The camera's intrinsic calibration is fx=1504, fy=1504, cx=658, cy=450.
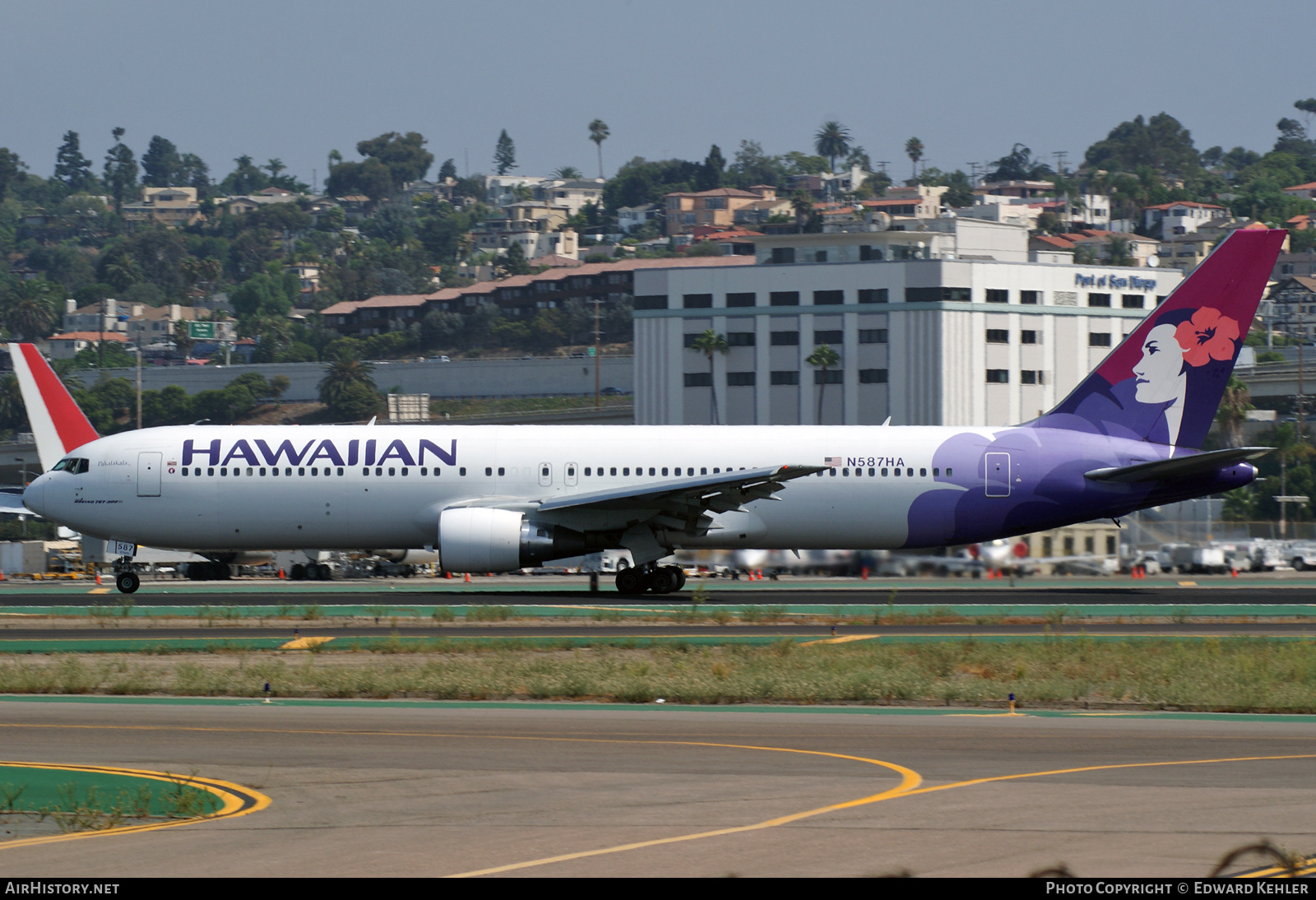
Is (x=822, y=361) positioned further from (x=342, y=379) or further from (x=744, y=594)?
(x=744, y=594)

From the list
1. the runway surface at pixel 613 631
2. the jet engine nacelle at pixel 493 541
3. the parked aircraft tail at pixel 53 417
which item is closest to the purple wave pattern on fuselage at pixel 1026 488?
the runway surface at pixel 613 631

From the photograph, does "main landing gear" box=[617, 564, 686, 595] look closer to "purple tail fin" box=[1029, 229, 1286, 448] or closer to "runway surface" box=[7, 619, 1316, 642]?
"runway surface" box=[7, 619, 1316, 642]

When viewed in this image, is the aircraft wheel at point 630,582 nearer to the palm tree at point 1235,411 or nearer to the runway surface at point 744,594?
the runway surface at point 744,594

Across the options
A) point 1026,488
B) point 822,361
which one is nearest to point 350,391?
point 822,361

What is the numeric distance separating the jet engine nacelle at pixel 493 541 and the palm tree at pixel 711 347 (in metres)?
77.2

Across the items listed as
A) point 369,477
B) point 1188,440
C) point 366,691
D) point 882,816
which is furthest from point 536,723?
point 1188,440

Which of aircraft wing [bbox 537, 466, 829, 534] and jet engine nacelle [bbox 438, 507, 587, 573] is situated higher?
aircraft wing [bbox 537, 466, 829, 534]

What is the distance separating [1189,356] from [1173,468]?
335cm

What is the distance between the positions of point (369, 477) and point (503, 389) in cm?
11174

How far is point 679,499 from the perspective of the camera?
35281mm

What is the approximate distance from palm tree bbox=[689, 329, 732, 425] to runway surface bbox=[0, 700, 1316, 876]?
94.6 metres

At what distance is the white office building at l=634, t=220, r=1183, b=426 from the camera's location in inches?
4336

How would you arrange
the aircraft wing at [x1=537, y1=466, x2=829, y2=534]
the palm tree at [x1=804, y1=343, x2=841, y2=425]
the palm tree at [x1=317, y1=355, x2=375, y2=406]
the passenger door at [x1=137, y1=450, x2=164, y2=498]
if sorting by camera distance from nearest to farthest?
the aircraft wing at [x1=537, y1=466, x2=829, y2=534] < the passenger door at [x1=137, y1=450, x2=164, y2=498] < the palm tree at [x1=804, y1=343, x2=841, y2=425] < the palm tree at [x1=317, y1=355, x2=375, y2=406]

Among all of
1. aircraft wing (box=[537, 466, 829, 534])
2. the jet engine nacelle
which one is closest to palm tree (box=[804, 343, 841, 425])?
aircraft wing (box=[537, 466, 829, 534])
